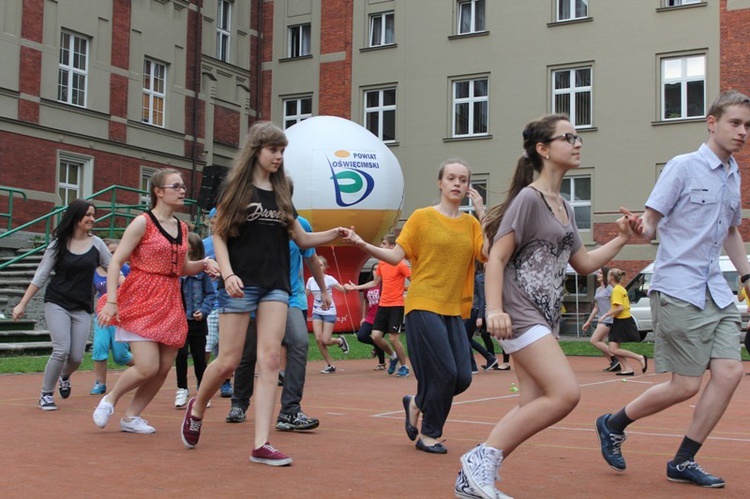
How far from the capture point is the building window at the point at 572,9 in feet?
113

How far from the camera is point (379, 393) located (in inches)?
484

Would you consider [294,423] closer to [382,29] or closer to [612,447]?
[612,447]

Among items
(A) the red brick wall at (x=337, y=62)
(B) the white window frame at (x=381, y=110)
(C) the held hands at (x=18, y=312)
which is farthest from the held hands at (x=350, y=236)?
(A) the red brick wall at (x=337, y=62)

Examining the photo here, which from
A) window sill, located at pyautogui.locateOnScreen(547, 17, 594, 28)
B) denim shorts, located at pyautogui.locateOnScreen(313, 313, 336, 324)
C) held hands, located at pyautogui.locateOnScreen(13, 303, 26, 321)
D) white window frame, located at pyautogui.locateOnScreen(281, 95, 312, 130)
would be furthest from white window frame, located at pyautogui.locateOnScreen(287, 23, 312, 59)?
A: held hands, located at pyautogui.locateOnScreen(13, 303, 26, 321)

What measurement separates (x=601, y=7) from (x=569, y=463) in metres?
29.6

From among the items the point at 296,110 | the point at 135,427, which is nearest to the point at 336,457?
the point at 135,427

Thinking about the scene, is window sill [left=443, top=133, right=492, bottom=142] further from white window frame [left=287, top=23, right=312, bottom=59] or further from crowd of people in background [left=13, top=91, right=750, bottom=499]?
crowd of people in background [left=13, top=91, right=750, bottom=499]

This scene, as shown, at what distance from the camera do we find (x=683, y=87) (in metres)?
33.0

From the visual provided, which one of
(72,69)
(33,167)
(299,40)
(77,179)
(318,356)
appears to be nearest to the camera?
(318,356)

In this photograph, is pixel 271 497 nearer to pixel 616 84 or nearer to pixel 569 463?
pixel 569 463

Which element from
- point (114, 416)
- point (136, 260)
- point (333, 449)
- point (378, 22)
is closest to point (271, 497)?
point (333, 449)

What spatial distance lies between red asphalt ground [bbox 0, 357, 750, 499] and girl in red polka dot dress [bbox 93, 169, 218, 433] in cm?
36

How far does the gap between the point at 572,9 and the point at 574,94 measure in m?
2.84

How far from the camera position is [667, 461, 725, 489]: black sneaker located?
18.7 feet
